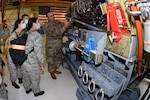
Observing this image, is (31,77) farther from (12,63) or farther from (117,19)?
(117,19)

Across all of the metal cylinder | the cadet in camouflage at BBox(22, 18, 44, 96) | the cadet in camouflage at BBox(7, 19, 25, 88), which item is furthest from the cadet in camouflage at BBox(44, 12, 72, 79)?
the metal cylinder

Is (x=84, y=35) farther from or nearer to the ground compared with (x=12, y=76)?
farther from the ground

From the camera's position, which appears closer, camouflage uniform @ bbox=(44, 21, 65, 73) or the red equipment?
the red equipment

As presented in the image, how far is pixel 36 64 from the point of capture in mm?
2805

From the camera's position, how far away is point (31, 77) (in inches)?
112

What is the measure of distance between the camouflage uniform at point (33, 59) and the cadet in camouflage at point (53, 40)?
90 cm

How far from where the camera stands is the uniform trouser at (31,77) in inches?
110

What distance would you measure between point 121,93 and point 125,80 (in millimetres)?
300

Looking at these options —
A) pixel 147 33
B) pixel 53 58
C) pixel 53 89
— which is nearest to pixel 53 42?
pixel 53 58

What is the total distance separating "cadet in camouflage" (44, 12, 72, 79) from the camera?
3.63 metres

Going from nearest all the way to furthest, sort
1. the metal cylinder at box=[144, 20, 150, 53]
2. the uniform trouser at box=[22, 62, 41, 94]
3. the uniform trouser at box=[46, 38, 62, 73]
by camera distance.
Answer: the metal cylinder at box=[144, 20, 150, 53], the uniform trouser at box=[22, 62, 41, 94], the uniform trouser at box=[46, 38, 62, 73]

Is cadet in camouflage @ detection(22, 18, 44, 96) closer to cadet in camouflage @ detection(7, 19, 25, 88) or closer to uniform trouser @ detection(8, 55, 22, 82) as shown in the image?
cadet in camouflage @ detection(7, 19, 25, 88)

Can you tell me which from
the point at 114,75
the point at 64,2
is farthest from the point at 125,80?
the point at 64,2

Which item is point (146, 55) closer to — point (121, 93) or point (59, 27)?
point (121, 93)
